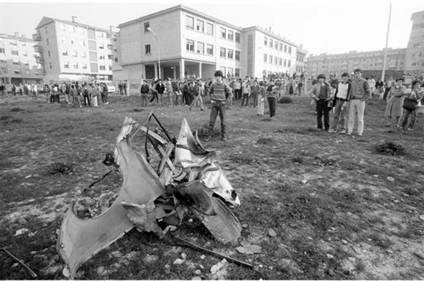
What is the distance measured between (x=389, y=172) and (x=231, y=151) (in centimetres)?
351

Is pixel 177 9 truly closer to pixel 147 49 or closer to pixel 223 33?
pixel 147 49

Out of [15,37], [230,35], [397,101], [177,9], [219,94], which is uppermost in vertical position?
[15,37]

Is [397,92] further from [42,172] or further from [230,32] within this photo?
[230,32]

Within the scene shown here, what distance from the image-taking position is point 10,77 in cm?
6438

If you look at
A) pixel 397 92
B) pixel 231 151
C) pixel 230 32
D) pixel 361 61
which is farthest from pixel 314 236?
pixel 361 61

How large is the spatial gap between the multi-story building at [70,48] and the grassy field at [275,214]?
2398 inches

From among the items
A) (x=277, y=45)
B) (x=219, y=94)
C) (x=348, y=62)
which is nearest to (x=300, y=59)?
(x=277, y=45)

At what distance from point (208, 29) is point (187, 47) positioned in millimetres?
6099

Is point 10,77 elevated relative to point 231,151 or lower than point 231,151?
elevated

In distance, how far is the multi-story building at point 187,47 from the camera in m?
33.9

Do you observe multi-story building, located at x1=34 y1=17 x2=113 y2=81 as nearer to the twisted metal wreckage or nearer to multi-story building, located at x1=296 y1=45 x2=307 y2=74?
multi-story building, located at x1=296 y1=45 x2=307 y2=74

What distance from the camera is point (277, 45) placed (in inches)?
2089

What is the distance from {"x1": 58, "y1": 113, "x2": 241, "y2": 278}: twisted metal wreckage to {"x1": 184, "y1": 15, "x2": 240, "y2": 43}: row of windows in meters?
35.4

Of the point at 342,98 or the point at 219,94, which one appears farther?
the point at 342,98
